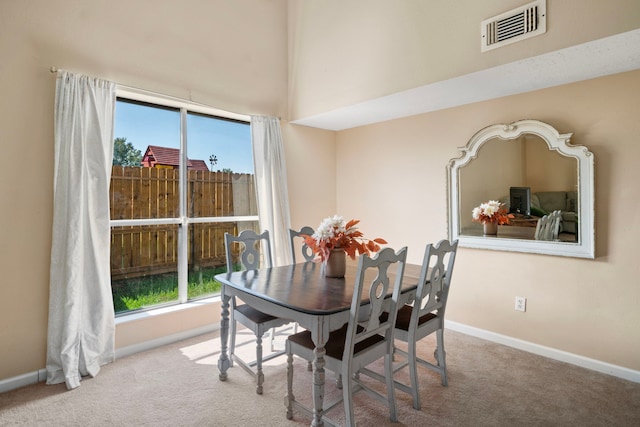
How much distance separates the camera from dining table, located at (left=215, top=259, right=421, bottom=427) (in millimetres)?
1813

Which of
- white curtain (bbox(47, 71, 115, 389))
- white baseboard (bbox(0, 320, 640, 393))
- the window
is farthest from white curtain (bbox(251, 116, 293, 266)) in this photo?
white curtain (bbox(47, 71, 115, 389))

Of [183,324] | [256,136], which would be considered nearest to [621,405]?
[183,324]

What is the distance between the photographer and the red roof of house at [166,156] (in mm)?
3178

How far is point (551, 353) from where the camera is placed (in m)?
2.87

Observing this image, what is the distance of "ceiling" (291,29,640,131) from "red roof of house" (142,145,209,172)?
1.33m

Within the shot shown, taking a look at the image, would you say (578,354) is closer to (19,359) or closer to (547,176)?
(547,176)

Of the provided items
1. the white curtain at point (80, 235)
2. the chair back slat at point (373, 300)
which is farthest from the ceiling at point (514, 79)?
the white curtain at point (80, 235)

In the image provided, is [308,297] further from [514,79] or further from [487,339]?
[514,79]

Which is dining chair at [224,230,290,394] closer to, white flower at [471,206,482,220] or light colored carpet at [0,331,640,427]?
light colored carpet at [0,331,640,427]

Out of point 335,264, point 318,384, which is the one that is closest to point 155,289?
point 335,264

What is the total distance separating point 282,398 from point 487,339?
2050 mm

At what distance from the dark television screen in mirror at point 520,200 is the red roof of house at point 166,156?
2989 millimetres

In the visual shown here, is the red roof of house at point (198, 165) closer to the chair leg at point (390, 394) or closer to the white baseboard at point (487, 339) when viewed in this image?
the white baseboard at point (487, 339)

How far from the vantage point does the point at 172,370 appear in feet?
8.67
